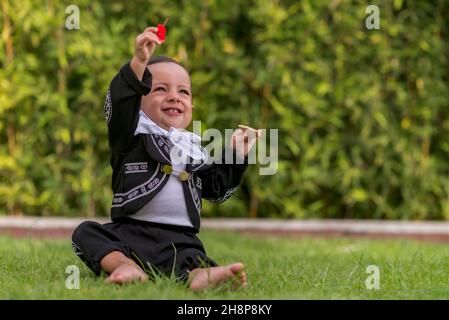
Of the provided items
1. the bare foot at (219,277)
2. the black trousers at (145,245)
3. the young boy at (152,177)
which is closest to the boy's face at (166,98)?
the young boy at (152,177)

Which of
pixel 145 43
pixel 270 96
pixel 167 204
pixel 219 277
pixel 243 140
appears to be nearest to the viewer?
pixel 219 277

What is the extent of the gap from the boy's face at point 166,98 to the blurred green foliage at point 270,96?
2.65m

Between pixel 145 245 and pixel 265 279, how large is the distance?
448mm

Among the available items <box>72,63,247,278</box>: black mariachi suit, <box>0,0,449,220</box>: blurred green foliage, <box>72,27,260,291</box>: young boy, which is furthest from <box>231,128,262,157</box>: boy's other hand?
<box>0,0,449,220</box>: blurred green foliage

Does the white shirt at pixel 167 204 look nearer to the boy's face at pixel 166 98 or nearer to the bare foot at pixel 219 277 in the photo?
the boy's face at pixel 166 98

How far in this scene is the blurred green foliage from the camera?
5.77 metres

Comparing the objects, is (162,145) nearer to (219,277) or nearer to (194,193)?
(194,193)

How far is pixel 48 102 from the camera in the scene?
18.7 ft

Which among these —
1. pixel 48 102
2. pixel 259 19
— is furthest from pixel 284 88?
pixel 48 102

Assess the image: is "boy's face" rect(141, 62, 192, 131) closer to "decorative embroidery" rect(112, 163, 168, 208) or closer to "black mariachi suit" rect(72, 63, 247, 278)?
"black mariachi suit" rect(72, 63, 247, 278)

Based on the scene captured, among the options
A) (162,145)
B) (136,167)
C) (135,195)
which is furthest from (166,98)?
(135,195)

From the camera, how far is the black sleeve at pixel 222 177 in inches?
123

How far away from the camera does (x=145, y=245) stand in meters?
2.92

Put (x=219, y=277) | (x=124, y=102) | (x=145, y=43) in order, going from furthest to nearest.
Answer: (x=124, y=102), (x=145, y=43), (x=219, y=277)
